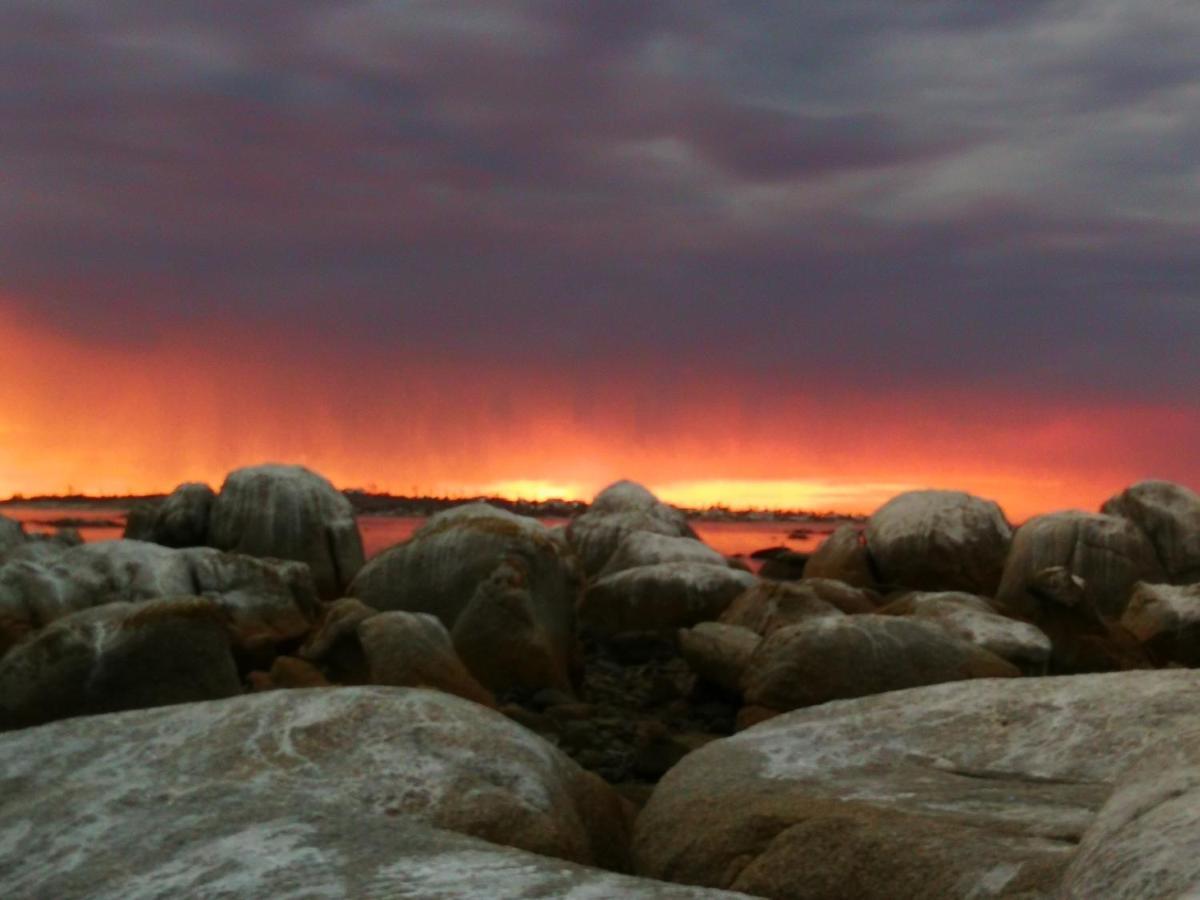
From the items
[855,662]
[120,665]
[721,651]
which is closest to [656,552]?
[721,651]

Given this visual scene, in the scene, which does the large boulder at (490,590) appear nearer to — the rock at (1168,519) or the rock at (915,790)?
the rock at (915,790)

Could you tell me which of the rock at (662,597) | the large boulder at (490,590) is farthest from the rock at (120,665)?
the rock at (662,597)

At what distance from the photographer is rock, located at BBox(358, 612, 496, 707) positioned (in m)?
13.0

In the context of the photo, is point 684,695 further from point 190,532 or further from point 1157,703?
point 190,532

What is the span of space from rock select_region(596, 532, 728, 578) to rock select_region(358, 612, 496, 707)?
424 inches

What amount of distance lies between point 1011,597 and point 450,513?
9.18 meters

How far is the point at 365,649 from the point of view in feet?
44.4

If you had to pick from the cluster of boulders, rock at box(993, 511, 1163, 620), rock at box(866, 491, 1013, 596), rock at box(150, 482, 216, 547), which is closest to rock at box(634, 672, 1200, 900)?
the cluster of boulders

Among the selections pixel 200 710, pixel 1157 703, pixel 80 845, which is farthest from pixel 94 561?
pixel 1157 703

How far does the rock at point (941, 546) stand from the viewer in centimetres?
2608

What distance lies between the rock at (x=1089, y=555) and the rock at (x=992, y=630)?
556cm

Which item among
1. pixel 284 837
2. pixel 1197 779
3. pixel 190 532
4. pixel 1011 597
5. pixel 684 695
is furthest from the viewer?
pixel 190 532

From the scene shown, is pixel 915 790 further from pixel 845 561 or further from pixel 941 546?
pixel 845 561

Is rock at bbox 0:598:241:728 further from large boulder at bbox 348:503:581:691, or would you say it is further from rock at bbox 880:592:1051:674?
rock at bbox 880:592:1051:674
